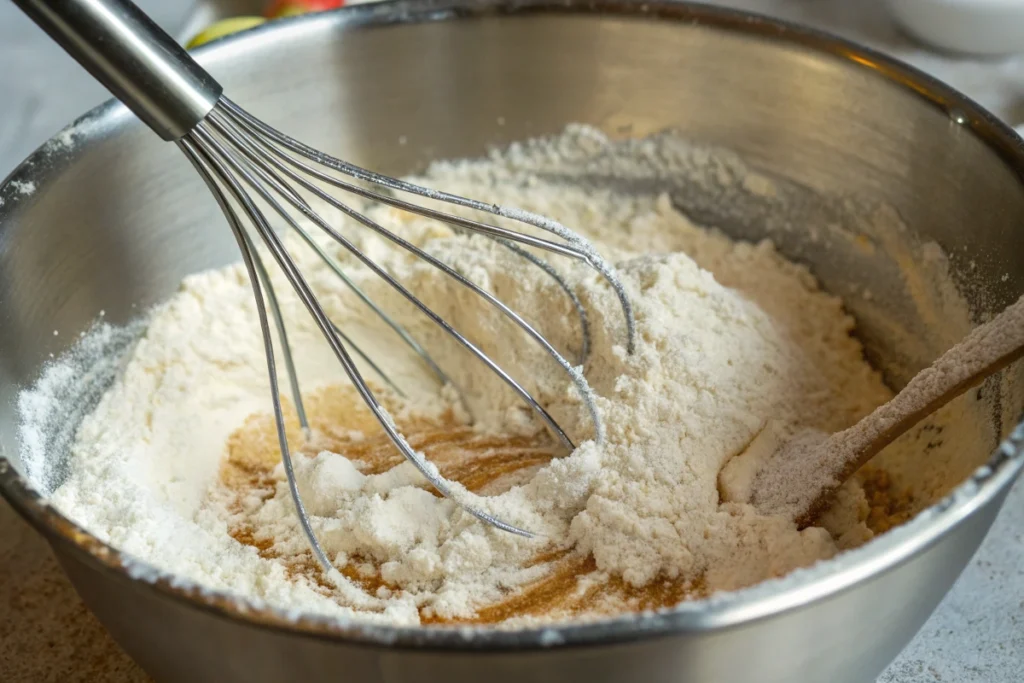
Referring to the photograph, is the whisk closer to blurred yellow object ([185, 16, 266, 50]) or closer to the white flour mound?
the white flour mound

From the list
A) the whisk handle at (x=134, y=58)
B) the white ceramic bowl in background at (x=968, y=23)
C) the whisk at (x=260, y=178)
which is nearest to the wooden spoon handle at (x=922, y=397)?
the whisk at (x=260, y=178)

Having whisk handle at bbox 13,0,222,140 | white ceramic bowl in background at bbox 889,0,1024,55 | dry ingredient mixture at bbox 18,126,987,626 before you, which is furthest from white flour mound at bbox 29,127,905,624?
white ceramic bowl in background at bbox 889,0,1024,55

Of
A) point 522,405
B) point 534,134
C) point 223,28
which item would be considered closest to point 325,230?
point 522,405

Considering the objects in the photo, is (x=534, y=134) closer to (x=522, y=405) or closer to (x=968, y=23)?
(x=522, y=405)

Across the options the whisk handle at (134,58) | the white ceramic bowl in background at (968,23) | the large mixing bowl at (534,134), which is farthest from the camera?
the white ceramic bowl in background at (968,23)

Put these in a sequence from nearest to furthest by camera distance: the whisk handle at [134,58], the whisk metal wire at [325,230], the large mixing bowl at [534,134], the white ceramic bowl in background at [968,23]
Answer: the large mixing bowl at [534,134] → the whisk handle at [134,58] → the whisk metal wire at [325,230] → the white ceramic bowl in background at [968,23]

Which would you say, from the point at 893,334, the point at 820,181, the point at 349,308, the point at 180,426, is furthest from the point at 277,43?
the point at 893,334

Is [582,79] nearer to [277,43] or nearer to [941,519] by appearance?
[277,43]

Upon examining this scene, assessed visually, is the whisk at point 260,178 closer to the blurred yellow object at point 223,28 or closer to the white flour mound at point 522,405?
the white flour mound at point 522,405
